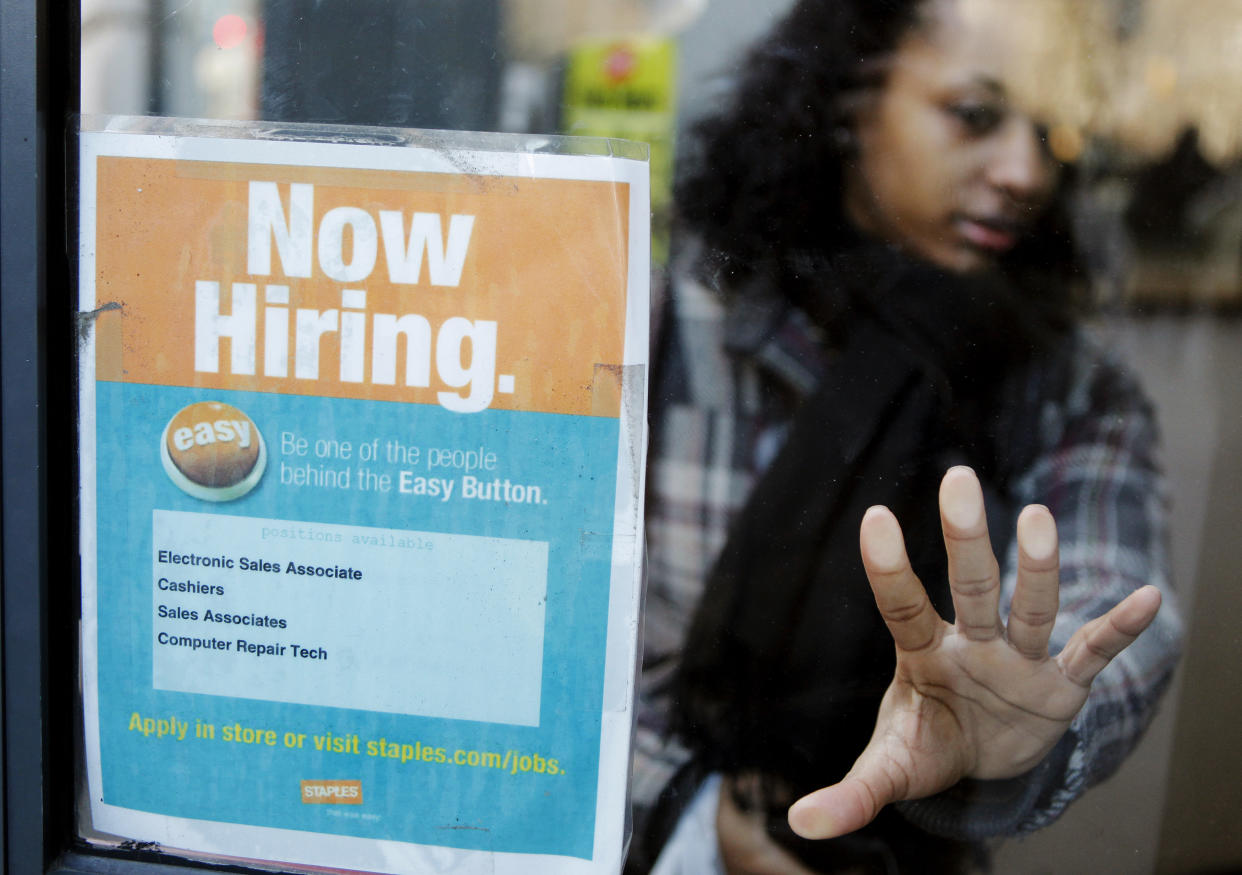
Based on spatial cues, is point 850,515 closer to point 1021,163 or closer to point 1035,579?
point 1035,579

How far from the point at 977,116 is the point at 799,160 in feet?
0.56

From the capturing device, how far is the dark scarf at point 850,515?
2.95ft

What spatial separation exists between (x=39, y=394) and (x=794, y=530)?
82cm

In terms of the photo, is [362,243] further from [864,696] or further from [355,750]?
[864,696]

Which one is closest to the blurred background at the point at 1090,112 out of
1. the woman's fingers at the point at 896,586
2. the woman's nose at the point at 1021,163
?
the woman's nose at the point at 1021,163

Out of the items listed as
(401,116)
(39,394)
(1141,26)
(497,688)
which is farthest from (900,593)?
(39,394)

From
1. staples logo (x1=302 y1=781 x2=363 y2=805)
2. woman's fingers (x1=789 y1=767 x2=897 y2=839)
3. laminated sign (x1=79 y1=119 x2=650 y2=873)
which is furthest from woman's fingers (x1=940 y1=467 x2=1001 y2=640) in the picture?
staples logo (x1=302 y1=781 x2=363 y2=805)

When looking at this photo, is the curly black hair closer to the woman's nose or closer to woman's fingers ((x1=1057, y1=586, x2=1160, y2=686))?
the woman's nose

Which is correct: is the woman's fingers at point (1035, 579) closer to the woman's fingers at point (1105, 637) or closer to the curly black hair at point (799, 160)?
the woman's fingers at point (1105, 637)

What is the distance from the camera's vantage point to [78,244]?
0.97 m

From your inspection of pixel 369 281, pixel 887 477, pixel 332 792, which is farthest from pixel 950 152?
pixel 332 792

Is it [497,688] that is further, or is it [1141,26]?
[497,688]

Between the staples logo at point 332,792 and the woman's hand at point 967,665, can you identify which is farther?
the staples logo at point 332,792

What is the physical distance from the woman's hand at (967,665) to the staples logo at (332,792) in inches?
18.8
